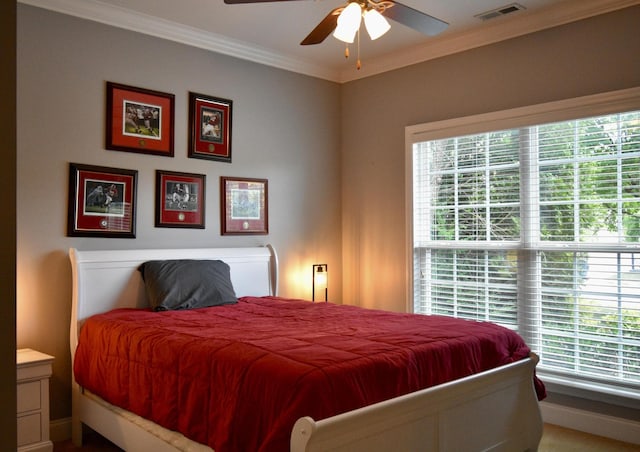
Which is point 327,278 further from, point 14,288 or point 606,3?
point 14,288

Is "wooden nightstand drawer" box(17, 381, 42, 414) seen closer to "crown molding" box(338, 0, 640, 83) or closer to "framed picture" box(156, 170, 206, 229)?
"framed picture" box(156, 170, 206, 229)

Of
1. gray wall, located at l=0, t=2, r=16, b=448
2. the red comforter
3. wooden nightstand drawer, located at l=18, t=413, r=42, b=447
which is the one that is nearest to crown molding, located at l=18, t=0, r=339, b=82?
the red comforter

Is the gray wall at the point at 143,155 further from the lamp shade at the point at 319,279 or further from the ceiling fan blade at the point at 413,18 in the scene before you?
the ceiling fan blade at the point at 413,18

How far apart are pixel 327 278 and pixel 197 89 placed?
6.71 feet

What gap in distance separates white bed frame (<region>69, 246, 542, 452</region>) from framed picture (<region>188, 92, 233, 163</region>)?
772mm

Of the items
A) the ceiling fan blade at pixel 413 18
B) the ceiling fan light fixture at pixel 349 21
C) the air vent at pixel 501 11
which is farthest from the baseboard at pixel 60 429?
the air vent at pixel 501 11

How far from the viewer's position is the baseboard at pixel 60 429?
11.2 feet

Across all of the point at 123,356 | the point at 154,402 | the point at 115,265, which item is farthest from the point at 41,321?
the point at 154,402

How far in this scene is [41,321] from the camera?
3.39m

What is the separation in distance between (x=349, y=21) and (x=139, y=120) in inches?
75.1

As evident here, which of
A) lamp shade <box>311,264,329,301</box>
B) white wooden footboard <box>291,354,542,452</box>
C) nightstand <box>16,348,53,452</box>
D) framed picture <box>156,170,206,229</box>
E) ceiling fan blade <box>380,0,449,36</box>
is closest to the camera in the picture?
white wooden footboard <box>291,354,542,452</box>

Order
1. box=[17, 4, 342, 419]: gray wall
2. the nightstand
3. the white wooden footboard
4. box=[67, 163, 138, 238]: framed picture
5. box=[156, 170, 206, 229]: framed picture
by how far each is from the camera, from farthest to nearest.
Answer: box=[156, 170, 206, 229]: framed picture < box=[67, 163, 138, 238]: framed picture < box=[17, 4, 342, 419]: gray wall < the nightstand < the white wooden footboard

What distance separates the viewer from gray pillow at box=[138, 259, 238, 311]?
3558 millimetres

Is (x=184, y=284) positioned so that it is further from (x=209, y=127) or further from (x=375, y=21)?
(x=375, y=21)
